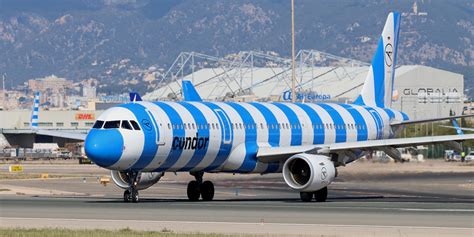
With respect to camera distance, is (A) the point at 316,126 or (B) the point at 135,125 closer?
(B) the point at 135,125

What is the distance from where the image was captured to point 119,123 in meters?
49.3

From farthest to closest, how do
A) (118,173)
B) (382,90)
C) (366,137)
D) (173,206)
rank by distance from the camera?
(382,90) < (366,137) < (118,173) < (173,206)

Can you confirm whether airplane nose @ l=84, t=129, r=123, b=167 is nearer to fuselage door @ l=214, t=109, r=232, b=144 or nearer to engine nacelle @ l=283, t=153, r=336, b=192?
fuselage door @ l=214, t=109, r=232, b=144

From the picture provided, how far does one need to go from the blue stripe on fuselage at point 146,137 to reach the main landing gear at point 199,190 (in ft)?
16.4

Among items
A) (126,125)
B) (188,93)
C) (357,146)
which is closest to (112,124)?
(126,125)

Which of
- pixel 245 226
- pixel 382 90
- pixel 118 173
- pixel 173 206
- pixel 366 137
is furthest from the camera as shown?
pixel 382 90

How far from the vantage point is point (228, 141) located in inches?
2106

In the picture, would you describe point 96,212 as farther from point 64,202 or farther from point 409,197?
point 409,197

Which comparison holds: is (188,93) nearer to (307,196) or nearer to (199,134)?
(199,134)

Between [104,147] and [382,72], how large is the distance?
2187cm

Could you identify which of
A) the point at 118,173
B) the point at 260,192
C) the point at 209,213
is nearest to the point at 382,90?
the point at 260,192

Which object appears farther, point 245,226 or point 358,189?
point 358,189

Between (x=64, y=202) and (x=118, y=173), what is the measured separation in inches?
131

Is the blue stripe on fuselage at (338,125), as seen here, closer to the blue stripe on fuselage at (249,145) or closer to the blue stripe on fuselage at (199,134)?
the blue stripe on fuselage at (249,145)
